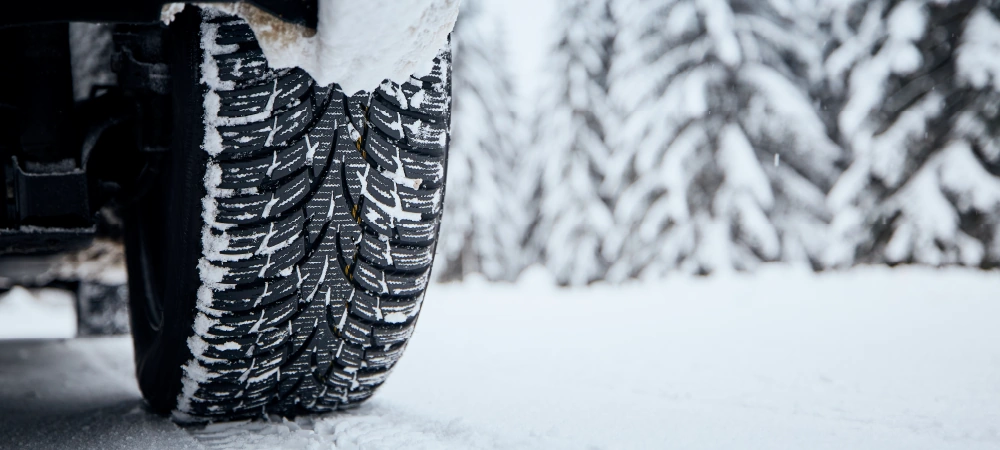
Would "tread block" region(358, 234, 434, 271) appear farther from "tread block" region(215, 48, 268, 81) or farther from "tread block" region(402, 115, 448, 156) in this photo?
"tread block" region(215, 48, 268, 81)

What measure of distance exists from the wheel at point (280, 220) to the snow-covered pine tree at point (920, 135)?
10.4 meters

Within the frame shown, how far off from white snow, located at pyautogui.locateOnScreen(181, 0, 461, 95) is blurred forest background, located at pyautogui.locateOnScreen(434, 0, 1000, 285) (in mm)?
10478

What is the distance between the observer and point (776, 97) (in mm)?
11844

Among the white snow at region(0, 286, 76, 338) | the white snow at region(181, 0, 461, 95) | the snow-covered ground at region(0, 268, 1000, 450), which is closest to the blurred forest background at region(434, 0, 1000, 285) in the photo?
the snow-covered ground at region(0, 268, 1000, 450)

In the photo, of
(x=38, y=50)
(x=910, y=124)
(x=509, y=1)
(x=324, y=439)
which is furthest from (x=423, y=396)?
(x=509, y=1)

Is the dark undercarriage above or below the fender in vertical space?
below

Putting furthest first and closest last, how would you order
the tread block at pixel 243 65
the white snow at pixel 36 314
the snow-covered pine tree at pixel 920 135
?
the snow-covered pine tree at pixel 920 135 < the white snow at pixel 36 314 < the tread block at pixel 243 65

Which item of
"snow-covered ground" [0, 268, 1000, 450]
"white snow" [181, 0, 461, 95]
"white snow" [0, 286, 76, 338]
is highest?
"white snow" [181, 0, 461, 95]

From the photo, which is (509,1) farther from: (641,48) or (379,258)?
(379,258)

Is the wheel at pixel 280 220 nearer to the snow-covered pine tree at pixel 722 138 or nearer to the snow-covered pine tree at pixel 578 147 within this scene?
the snow-covered pine tree at pixel 722 138

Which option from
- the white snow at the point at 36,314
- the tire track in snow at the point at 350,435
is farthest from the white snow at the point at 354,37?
the white snow at the point at 36,314

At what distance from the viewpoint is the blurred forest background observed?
9812 millimetres

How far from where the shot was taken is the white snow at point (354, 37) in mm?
1186

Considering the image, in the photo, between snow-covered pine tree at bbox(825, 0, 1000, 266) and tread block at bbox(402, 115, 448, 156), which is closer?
tread block at bbox(402, 115, 448, 156)
